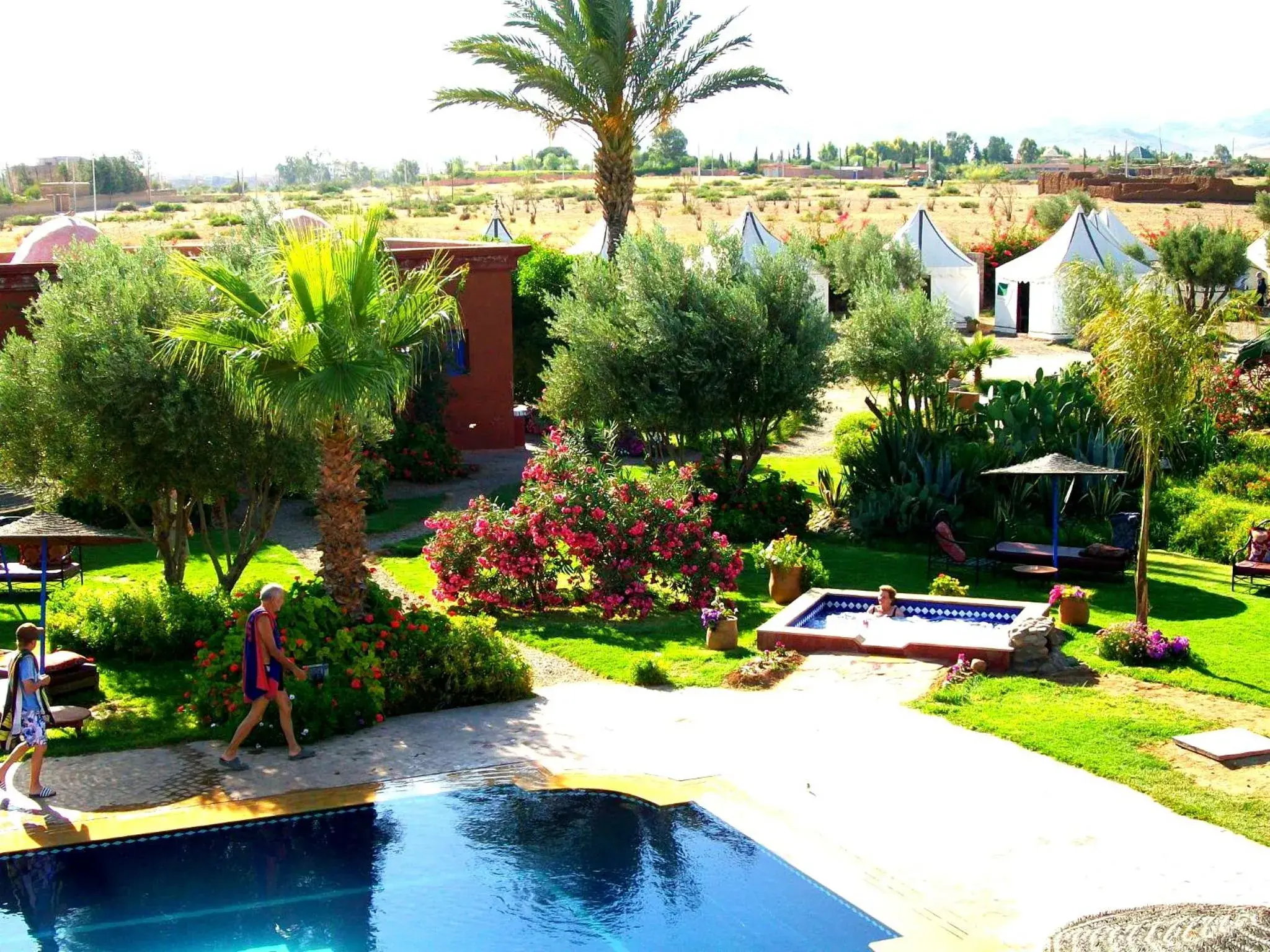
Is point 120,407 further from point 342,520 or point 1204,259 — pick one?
point 1204,259

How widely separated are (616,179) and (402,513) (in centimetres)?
942

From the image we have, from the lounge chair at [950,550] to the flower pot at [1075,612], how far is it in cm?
232

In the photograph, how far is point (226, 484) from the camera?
46.9ft

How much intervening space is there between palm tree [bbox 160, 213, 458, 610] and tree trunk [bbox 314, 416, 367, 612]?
0.03 ft

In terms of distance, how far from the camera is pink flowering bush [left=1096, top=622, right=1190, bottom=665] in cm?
1380

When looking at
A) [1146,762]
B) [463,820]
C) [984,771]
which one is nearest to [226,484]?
[463,820]

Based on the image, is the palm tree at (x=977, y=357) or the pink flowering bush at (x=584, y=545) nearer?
the pink flowering bush at (x=584, y=545)

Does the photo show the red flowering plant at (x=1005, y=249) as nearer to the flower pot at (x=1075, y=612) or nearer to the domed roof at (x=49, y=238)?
the domed roof at (x=49, y=238)

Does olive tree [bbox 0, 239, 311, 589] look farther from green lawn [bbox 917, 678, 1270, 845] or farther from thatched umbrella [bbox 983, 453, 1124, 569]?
thatched umbrella [bbox 983, 453, 1124, 569]

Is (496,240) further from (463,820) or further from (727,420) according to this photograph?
(463,820)

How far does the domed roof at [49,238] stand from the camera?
27.5m

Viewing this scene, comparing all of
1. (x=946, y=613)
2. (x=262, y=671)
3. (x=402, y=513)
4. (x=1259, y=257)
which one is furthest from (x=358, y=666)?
(x=1259, y=257)

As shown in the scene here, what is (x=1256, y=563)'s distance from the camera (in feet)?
56.6

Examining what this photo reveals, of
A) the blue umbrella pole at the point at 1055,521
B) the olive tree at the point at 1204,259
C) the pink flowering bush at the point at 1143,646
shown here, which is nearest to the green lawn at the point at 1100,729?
the pink flowering bush at the point at 1143,646
